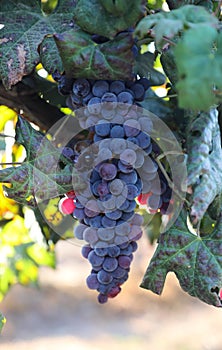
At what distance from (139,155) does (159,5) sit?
0.28 metres

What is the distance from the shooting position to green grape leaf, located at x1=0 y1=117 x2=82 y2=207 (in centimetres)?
74

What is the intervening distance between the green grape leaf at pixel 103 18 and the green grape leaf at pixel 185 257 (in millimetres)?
271

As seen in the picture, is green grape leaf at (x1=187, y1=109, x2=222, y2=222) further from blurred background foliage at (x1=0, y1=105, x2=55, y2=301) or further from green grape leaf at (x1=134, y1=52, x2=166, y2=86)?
blurred background foliage at (x1=0, y1=105, x2=55, y2=301)

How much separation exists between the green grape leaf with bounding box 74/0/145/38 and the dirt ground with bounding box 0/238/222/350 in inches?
153

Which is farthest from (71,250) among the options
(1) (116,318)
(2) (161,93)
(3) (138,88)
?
(3) (138,88)

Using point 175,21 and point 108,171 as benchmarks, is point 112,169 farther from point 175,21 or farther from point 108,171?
point 175,21

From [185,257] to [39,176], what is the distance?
21cm

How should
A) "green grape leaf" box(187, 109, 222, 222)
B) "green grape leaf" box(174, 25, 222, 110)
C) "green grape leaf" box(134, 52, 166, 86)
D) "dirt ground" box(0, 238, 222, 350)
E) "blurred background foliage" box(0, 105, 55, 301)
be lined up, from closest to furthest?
"green grape leaf" box(174, 25, 222, 110), "green grape leaf" box(187, 109, 222, 222), "green grape leaf" box(134, 52, 166, 86), "blurred background foliage" box(0, 105, 55, 301), "dirt ground" box(0, 238, 222, 350)

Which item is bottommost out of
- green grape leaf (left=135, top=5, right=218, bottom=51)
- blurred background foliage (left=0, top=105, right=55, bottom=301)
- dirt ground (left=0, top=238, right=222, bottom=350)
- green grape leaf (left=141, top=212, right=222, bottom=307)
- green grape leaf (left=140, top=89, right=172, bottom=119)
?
dirt ground (left=0, top=238, right=222, bottom=350)

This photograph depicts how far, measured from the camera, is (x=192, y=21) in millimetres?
565

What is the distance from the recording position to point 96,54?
26.1 inches

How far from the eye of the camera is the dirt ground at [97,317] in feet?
15.0

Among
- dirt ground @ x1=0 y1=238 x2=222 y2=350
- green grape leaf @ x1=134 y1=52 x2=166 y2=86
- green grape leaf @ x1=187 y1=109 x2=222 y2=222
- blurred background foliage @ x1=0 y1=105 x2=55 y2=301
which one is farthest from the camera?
dirt ground @ x1=0 y1=238 x2=222 y2=350

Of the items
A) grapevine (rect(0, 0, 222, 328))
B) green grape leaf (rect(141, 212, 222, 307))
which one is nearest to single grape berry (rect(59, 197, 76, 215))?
grapevine (rect(0, 0, 222, 328))
